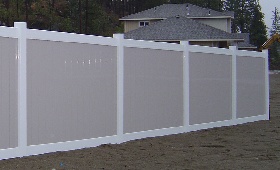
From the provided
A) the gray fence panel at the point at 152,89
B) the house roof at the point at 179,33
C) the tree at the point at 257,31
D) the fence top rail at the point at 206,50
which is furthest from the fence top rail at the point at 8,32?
the tree at the point at 257,31

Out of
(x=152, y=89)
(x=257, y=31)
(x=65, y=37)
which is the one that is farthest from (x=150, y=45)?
(x=257, y=31)

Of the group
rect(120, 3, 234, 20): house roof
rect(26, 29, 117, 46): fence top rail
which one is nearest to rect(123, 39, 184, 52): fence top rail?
rect(26, 29, 117, 46): fence top rail

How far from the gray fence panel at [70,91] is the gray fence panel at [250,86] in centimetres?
545

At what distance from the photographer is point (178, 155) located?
923 cm

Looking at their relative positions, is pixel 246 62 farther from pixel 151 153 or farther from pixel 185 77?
pixel 151 153

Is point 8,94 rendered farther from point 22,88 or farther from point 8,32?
point 8,32

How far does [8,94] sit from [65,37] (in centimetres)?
150

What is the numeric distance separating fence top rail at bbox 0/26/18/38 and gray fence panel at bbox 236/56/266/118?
7.71 m

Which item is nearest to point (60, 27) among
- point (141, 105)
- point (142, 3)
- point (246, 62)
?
point (142, 3)

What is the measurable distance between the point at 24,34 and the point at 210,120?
6396mm

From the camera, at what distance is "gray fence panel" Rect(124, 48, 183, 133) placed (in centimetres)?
1024

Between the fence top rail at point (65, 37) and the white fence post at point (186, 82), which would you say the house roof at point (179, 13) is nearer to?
the white fence post at point (186, 82)

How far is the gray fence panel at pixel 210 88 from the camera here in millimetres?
12352

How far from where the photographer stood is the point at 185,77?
11938mm
